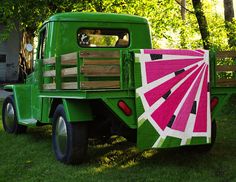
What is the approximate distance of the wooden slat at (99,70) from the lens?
230 inches

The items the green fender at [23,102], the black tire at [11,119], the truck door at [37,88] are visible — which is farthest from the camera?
the black tire at [11,119]

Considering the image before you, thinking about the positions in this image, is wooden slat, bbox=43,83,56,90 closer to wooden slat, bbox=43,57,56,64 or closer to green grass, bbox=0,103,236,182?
wooden slat, bbox=43,57,56,64

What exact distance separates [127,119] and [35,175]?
1.40 metres

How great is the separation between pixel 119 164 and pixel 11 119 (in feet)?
12.4

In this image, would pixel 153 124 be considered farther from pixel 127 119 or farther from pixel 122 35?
pixel 122 35

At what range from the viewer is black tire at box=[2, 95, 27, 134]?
9.42m

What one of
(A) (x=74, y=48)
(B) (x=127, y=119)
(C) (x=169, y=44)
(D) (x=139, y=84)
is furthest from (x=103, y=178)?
(C) (x=169, y=44)

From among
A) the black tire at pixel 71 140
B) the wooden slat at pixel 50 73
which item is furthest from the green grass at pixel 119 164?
the wooden slat at pixel 50 73

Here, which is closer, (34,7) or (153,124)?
(153,124)

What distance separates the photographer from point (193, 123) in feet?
20.5

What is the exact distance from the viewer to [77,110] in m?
6.44

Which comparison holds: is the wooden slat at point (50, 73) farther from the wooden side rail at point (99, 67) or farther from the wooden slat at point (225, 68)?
the wooden slat at point (225, 68)

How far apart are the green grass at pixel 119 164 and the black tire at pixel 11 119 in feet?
3.05

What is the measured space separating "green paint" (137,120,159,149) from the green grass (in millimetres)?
369
